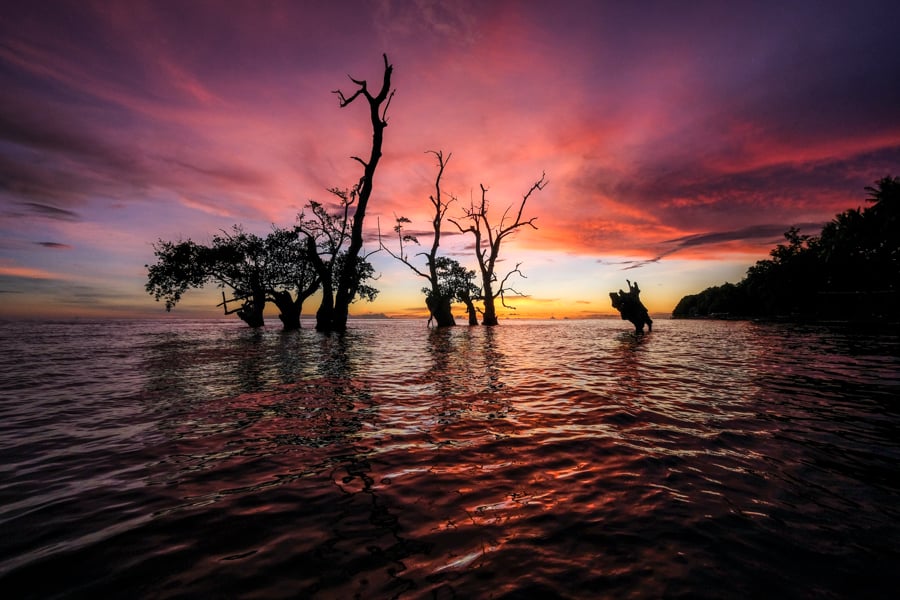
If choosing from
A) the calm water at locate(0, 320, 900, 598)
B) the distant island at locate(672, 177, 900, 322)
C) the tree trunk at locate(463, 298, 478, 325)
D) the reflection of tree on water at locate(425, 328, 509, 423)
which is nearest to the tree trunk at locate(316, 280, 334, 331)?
the tree trunk at locate(463, 298, 478, 325)

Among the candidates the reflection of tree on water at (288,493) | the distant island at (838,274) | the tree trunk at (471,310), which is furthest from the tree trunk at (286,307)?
the distant island at (838,274)

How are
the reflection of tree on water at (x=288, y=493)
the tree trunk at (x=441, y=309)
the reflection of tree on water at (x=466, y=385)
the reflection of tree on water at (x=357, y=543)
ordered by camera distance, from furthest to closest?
the tree trunk at (x=441, y=309)
the reflection of tree on water at (x=466, y=385)
the reflection of tree on water at (x=288, y=493)
the reflection of tree on water at (x=357, y=543)

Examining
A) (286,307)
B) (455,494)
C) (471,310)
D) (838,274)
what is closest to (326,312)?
(286,307)

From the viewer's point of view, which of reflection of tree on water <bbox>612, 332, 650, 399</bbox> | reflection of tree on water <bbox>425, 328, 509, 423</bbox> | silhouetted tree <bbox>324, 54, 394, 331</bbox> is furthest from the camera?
silhouetted tree <bbox>324, 54, 394, 331</bbox>

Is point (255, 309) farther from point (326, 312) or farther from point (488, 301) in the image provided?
point (488, 301)

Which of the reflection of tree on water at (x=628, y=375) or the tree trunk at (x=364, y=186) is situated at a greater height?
the tree trunk at (x=364, y=186)

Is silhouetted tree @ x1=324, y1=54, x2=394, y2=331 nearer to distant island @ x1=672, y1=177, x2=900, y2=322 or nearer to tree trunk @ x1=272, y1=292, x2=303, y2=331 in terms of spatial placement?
tree trunk @ x1=272, y1=292, x2=303, y2=331

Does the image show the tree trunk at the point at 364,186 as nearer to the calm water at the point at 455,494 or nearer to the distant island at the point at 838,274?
the calm water at the point at 455,494

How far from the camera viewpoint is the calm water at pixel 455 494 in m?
2.01

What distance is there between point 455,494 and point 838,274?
60.4 meters

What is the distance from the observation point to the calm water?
2.01 m

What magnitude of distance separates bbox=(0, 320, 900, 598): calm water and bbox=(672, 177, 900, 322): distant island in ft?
139

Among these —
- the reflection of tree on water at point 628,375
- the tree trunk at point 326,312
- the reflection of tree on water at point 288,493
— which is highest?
the tree trunk at point 326,312

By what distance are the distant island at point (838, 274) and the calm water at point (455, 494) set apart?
42.3 meters
